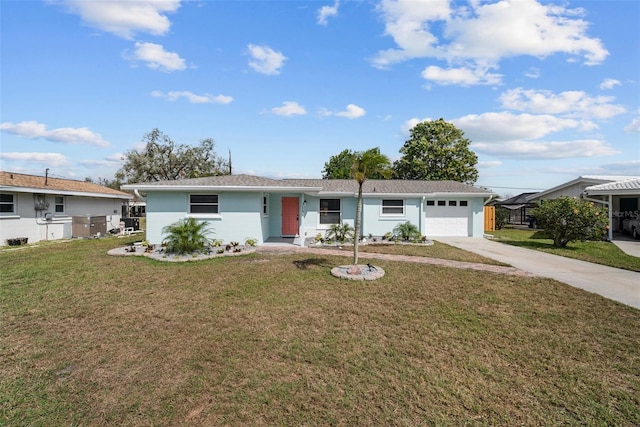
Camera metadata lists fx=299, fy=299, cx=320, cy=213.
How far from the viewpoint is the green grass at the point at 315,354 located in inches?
122

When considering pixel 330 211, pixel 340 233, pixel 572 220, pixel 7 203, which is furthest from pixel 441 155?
pixel 7 203

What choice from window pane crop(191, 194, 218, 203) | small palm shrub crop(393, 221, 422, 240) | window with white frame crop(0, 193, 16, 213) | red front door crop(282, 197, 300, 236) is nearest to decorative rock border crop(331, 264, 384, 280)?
small palm shrub crop(393, 221, 422, 240)

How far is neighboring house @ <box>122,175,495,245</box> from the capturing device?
506 inches

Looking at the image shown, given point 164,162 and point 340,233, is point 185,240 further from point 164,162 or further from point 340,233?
point 164,162

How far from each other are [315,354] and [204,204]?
1040cm

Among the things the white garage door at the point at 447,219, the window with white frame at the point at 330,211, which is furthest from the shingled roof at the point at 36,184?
the white garage door at the point at 447,219

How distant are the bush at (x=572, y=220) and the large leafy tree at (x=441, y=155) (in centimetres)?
1827

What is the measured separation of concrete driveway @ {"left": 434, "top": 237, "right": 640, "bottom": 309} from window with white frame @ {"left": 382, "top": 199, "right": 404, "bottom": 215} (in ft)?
12.4

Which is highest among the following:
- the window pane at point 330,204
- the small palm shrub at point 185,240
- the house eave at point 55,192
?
the house eave at point 55,192

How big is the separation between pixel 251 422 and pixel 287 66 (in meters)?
13.5

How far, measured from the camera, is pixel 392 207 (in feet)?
52.2

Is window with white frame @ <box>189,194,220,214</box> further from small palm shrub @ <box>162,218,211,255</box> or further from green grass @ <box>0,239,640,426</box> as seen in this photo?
green grass @ <box>0,239,640,426</box>

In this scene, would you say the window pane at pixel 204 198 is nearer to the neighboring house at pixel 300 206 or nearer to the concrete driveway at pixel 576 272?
the neighboring house at pixel 300 206

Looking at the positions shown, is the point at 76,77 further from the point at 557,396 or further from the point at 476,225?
the point at 476,225
